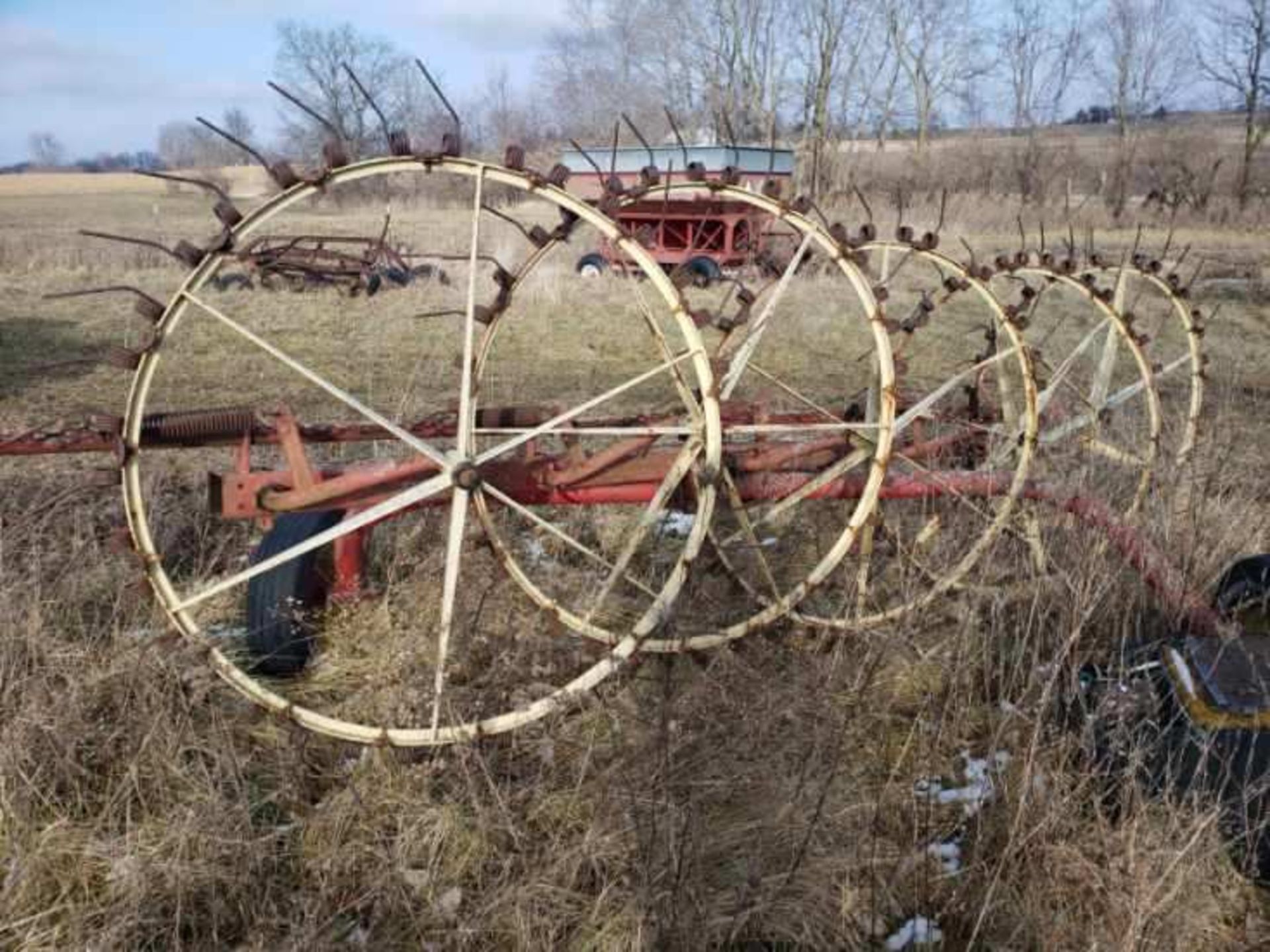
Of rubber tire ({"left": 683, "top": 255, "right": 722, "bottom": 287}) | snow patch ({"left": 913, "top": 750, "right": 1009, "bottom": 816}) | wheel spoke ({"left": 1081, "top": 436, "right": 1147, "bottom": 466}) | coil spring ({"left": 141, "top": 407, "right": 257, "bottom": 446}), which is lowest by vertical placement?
snow patch ({"left": 913, "top": 750, "right": 1009, "bottom": 816})

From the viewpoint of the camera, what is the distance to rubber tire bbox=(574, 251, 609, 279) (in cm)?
1428

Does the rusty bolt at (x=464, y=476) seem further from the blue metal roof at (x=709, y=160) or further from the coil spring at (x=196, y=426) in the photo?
the blue metal roof at (x=709, y=160)

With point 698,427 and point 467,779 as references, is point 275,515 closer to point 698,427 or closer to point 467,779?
point 467,779

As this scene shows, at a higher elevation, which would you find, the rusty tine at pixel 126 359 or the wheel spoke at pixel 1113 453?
the rusty tine at pixel 126 359

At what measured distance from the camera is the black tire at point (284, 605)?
3.18 metres

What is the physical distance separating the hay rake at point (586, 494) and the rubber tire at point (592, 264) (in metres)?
9.19

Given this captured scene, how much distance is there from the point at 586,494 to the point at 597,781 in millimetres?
1175

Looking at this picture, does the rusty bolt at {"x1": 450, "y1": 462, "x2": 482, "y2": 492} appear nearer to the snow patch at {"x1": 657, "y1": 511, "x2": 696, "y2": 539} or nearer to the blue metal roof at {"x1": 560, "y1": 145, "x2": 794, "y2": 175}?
the snow patch at {"x1": 657, "y1": 511, "x2": 696, "y2": 539}

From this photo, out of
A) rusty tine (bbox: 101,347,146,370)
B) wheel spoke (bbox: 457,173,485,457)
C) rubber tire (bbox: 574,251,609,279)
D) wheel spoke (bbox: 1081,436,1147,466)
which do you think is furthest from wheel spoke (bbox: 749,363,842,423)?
rubber tire (bbox: 574,251,609,279)

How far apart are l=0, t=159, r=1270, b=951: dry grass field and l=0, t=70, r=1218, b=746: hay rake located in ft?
0.16

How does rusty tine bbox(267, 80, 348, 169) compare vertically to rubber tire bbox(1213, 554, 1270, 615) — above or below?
above

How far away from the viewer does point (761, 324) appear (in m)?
3.46

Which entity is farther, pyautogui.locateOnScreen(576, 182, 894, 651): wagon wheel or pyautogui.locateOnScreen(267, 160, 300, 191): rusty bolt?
pyautogui.locateOnScreen(576, 182, 894, 651): wagon wheel

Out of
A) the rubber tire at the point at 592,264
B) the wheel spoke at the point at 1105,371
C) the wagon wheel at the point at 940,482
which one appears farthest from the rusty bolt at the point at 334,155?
the rubber tire at the point at 592,264
